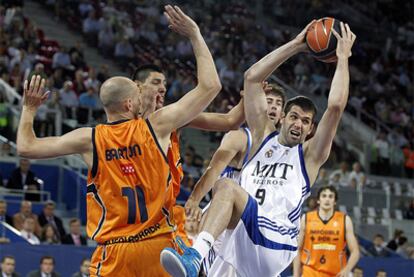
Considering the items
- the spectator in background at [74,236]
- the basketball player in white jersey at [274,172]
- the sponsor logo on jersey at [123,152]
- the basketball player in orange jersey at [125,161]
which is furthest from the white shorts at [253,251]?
the spectator in background at [74,236]

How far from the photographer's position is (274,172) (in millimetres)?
8016

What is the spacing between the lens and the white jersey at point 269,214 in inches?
308

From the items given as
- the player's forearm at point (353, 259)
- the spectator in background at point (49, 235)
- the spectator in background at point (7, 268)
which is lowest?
the spectator in background at point (7, 268)

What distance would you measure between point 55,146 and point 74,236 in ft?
26.4

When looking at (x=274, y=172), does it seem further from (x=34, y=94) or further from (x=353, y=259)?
(x=353, y=259)

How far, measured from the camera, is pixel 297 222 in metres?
8.09

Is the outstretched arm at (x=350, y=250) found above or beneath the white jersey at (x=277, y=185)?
beneath

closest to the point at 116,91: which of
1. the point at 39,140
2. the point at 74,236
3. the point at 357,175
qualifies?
the point at 39,140

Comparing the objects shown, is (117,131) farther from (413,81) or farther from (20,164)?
(413,81)

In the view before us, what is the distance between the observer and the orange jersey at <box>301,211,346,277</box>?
12.7 meters

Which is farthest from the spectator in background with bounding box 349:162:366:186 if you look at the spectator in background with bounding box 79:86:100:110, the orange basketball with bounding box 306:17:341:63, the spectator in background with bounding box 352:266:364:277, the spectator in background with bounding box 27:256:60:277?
the orange basketball with bounding box 306:17:341:63

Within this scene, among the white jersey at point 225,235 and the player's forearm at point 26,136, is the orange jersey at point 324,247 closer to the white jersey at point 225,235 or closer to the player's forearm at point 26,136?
→ the white jersey at point 225,235

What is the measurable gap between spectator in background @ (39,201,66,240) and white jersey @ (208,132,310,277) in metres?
6.77

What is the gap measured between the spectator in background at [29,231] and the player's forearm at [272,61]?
6.85 meters
